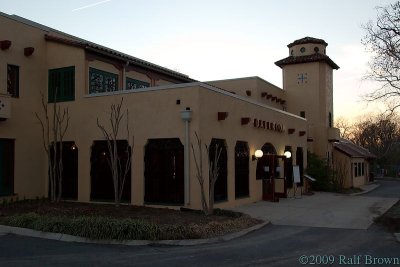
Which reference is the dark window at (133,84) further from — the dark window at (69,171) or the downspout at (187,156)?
the downspout at (187,156)

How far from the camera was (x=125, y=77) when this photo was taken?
1902 centimetres

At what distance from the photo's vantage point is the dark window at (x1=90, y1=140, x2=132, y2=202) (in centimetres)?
1580

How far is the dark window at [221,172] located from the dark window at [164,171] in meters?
1.26

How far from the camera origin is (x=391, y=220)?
44.4ft

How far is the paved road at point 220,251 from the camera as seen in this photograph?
8.05 metres

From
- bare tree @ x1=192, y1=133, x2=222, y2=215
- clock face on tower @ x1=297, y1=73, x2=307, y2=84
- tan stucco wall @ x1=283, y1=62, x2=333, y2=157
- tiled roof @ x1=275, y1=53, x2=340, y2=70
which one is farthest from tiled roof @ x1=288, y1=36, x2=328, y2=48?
bare tree @ x1=192, y1=133, x2=222, y2=215

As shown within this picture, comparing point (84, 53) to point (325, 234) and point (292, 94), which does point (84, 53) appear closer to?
point (325, 234)

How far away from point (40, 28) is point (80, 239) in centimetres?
1108

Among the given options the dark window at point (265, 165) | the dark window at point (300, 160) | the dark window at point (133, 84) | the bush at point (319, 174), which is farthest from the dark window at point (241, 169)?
the bush at point (319, 174)

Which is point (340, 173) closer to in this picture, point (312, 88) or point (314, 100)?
point (314, 100)

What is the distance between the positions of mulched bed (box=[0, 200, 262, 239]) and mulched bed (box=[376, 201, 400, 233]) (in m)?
3.57

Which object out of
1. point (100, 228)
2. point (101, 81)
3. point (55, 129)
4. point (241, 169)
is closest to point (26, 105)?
point (55, 129)

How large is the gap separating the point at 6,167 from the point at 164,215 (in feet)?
23.9

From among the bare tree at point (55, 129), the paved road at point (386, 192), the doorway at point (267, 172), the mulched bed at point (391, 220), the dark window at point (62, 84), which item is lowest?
the paved road at point (386, 192)
